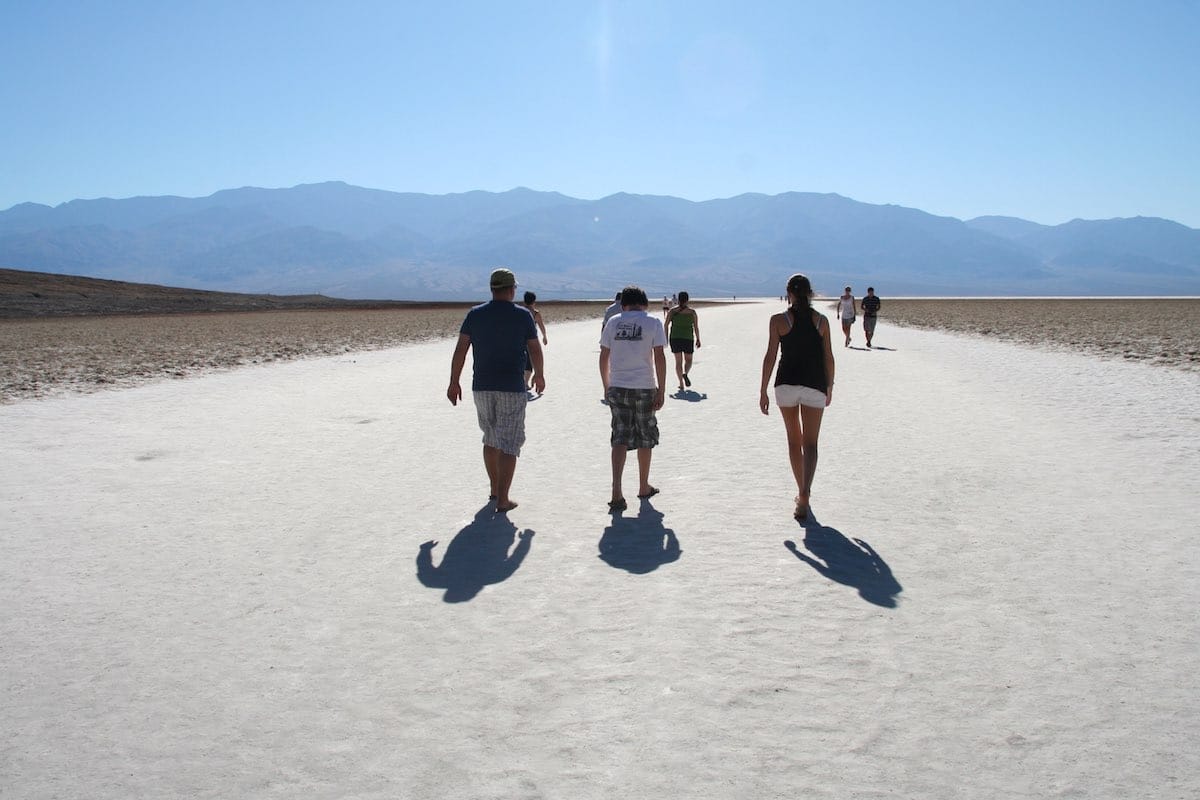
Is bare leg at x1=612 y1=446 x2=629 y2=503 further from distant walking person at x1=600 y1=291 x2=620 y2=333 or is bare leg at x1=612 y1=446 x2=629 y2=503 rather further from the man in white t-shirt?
distant walking person at x1=600 y1=291 x2=620 y2=333

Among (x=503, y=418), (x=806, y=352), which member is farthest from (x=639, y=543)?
(x=806, y=352)

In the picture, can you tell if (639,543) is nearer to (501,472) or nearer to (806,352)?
(501,472)

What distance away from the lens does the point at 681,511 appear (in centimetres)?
666

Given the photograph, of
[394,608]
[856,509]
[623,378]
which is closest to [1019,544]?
[856,509]

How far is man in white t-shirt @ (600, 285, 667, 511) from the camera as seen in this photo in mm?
6855

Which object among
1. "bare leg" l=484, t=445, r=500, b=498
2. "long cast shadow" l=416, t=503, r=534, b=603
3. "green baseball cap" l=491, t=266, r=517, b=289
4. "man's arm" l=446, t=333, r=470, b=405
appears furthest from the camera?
"bare leg" l=484, t=445, r=500, b=498

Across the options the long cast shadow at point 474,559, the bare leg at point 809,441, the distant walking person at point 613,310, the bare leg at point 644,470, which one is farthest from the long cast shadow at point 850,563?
the distant walking person at point 613,310

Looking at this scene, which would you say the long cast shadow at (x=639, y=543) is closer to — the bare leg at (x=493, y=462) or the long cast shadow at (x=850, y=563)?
the long cast shadow at (x=850, y=563)

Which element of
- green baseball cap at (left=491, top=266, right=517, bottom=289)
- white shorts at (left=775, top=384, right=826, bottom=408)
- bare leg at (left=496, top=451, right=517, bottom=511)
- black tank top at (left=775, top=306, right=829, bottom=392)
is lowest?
bare leg at (left=496, top=451, right=517, bottom=511)

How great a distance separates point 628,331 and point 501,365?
1074 mm

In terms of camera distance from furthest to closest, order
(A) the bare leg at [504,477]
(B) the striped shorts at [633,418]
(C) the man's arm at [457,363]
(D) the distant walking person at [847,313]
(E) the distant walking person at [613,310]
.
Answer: (D) the distant walking person at [847,313]
(E) the distant walking person at [613,310]
(B) the striped shorts at [633,418]
(A) the bare leg at [504,477]
(C) the man's arm at [457,363]

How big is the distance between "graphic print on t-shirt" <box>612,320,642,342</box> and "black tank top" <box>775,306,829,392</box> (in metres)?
1.17

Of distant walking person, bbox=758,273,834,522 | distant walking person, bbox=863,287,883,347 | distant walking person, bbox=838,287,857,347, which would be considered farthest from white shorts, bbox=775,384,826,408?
distant walking person, bbox=863,287,883,347

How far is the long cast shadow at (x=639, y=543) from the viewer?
540cm
